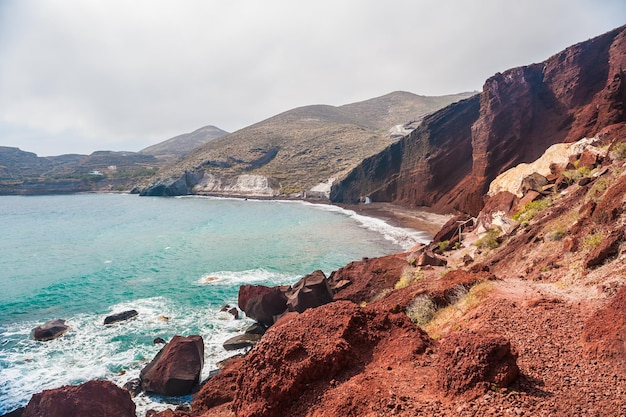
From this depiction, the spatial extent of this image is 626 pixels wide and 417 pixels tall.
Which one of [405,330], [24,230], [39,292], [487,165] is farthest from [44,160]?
[405,330]

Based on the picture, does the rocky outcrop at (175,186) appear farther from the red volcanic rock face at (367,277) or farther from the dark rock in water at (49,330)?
the red volcanic rock face at (367,277)

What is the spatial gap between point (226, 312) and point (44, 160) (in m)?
207

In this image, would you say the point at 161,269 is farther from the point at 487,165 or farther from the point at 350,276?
the point at 487,165

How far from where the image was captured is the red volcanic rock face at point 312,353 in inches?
184

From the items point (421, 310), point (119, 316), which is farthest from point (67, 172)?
point (421, 310)

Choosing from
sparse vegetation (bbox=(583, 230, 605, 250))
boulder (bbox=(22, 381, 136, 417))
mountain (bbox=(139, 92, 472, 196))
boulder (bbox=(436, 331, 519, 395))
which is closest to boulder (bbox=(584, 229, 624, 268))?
sparse vegetation (bbox=(583, 230, 605, 250))

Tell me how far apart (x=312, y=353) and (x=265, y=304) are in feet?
35.2

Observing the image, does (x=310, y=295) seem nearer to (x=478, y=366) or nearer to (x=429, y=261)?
(x=429, y=261)

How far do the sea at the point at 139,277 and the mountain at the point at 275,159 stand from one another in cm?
3786

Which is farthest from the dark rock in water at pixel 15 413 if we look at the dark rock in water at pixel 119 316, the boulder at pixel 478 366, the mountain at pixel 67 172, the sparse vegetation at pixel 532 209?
the mountain at pixel 67 172

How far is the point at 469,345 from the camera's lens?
4.46 m

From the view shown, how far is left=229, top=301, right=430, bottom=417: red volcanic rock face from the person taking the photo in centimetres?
468

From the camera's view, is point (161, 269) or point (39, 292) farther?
point (161, 269)

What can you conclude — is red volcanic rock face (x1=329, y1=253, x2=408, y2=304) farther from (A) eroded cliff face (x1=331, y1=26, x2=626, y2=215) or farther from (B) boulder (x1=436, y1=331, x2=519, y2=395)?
(A) eroded cliff face (x1=331, y1=26, x2=626, y2=215)
